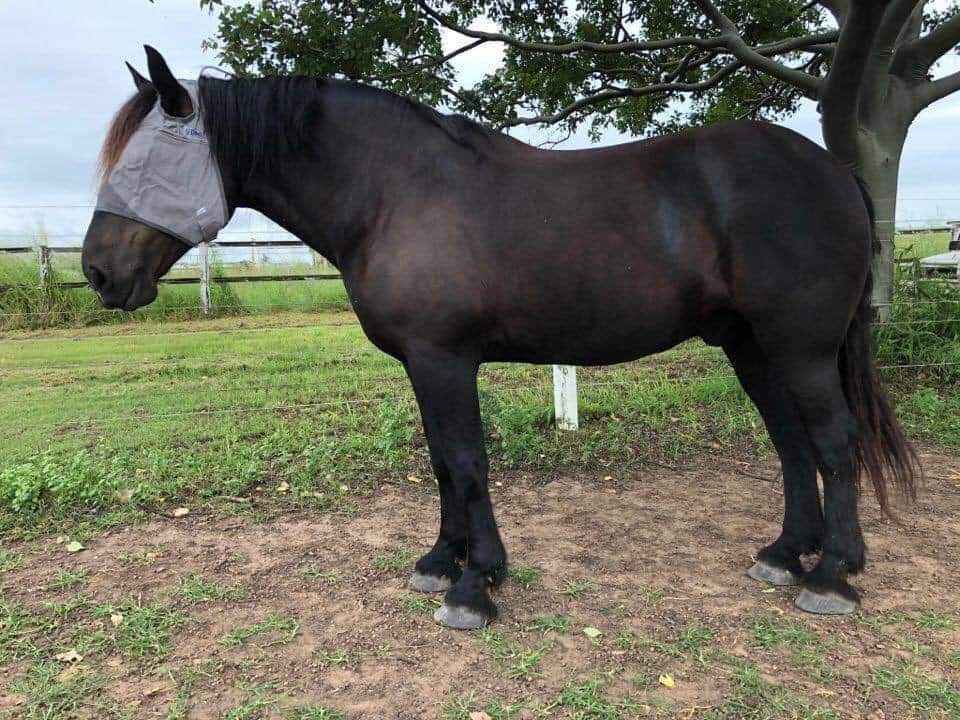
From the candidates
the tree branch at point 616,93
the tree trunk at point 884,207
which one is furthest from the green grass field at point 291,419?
the tree branch at point 616,93

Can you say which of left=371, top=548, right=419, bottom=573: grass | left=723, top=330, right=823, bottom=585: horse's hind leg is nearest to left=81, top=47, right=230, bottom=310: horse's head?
left=371, top=548, right=419, bottom=573: grass

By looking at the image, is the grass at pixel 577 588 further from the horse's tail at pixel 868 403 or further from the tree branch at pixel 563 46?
the tree branch at pixel 563 46

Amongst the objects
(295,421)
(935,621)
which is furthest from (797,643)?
(295,421)

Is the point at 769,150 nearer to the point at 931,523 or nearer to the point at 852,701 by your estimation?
the point at 852,701

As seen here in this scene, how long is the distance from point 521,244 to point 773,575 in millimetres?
1781

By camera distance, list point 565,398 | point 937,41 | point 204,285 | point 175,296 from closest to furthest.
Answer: point 565,398 → point 937,41 → point 204,285 → point 175,296

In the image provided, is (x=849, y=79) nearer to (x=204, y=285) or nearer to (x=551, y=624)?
(x=551, y=624)

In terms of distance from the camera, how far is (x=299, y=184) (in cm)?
253

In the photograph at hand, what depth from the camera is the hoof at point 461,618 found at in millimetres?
2414

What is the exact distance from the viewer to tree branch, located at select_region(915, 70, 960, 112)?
5.61 metres

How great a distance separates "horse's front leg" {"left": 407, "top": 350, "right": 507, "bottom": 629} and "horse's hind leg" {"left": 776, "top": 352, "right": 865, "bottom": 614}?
1218mm

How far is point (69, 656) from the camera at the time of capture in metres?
2.26

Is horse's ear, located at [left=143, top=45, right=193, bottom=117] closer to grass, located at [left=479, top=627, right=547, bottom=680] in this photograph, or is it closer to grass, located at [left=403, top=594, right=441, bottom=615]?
grass, located at [left=403, top=594, right=441, bottom=615]

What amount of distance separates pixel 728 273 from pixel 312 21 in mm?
4710
